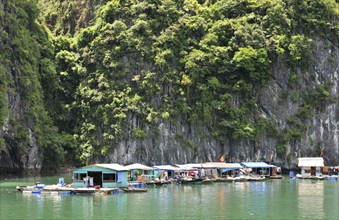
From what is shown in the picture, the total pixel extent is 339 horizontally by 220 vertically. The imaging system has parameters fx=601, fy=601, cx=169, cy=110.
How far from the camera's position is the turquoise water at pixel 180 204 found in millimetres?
34031

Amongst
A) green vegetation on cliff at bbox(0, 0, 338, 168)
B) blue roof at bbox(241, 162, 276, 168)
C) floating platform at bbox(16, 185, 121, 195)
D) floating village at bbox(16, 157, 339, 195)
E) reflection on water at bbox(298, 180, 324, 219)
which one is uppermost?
green vegetation on cliff at bbox(0, 0, 338, 168)

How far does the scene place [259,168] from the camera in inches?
2749

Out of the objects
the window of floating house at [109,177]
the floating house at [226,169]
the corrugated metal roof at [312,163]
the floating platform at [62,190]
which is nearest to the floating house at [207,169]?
the floating house at [226,169]

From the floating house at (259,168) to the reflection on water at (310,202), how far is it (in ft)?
41.6

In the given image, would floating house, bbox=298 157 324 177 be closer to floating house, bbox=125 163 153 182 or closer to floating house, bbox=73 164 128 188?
floating house, bbox=125 163 153 182

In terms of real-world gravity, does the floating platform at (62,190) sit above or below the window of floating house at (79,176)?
below

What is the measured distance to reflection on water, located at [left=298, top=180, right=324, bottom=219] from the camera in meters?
34.7

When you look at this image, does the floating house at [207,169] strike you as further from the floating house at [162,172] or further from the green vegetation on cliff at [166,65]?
the green vegetation on cliff at [166,65]

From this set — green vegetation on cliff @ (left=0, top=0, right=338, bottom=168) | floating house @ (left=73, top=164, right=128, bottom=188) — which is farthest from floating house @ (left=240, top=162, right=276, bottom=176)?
floating house @ (left=73, top=164, right=128, bottom=188)

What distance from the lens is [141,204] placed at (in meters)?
39.0

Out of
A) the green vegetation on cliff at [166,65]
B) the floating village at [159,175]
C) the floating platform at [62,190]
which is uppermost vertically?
the green vegetation on cliff at [166,65]

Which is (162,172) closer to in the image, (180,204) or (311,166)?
(311,166)

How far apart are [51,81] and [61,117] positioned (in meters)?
4.77

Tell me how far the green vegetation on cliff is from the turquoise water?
23.9 meters
